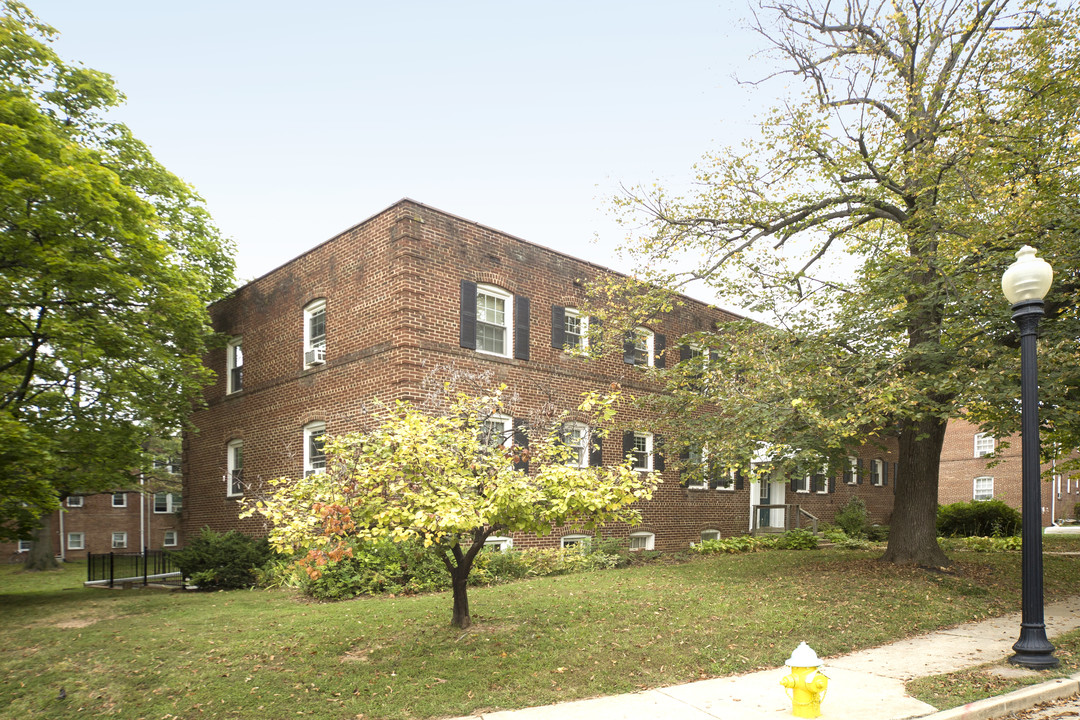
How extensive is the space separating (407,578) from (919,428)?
10.00 meters

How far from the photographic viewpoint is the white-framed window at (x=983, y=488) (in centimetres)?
4219

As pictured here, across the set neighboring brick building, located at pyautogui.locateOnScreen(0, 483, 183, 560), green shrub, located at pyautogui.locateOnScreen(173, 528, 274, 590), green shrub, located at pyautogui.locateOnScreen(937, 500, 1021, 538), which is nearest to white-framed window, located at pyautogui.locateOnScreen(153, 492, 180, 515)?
neighboring brick building, located at pyautogui.locateOnScreen(0, 483, 183, 560)

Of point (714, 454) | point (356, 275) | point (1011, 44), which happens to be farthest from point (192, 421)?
point (1011, 44)

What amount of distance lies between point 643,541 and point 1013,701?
43.0ft

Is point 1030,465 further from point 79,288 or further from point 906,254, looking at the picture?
point 79,288

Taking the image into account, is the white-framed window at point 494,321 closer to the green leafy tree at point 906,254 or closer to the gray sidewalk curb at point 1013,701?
the green leafy tree at point 906,254

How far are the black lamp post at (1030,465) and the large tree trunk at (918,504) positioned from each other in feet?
20.2

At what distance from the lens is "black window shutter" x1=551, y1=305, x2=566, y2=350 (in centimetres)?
1734

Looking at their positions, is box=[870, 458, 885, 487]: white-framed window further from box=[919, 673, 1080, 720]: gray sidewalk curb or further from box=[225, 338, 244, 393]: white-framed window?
box=[919, 673, 1080, 720]: gray sidewalk curb

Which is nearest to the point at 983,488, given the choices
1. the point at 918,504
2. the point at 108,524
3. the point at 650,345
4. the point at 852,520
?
the point at 852,520

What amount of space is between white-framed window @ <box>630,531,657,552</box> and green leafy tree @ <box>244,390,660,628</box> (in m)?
11.4

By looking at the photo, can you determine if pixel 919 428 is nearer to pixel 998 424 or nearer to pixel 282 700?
pixel 998 424

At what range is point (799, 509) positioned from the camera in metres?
24.7

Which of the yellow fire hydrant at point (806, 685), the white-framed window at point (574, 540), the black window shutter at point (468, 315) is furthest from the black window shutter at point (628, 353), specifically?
the yellow fire hydrant at point (806, 685)
